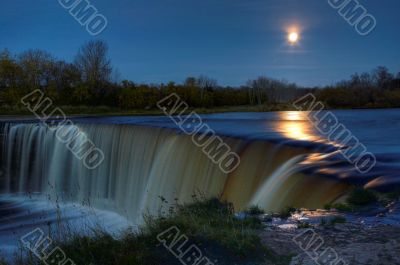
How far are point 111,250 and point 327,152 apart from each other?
8.37m

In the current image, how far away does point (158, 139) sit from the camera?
59.1ft

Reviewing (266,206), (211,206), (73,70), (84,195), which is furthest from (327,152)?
(73,70)

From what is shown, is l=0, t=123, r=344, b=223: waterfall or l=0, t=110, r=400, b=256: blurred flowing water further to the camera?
l=0, t=123, r=344, b=223: waterfall

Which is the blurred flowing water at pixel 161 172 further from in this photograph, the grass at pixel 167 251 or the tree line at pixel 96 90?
the tree line at pixel 96 90

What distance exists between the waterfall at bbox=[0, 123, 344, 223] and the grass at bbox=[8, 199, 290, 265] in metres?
2.25

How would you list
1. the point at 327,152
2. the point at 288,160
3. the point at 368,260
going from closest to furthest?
the point at 368,260 → the point at 288,160 → the point at 327,152

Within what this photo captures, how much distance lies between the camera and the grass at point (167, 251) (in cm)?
548

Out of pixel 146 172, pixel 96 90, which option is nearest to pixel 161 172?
pixel 146 172

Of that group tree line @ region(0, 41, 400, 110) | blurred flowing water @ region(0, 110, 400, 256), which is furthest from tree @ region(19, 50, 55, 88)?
blurred flowing water @ region(0, 110, 400, 256)

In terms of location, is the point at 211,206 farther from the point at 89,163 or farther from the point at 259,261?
the point at 89,163

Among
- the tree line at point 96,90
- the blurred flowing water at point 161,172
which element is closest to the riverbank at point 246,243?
the blurred flowing water at point 161,172

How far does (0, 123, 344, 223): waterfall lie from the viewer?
10266mm

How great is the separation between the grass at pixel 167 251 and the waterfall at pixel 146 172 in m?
2.25

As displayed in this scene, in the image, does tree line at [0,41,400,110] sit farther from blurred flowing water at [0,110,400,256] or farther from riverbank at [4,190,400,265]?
riverbank at [4,190,400,265]
